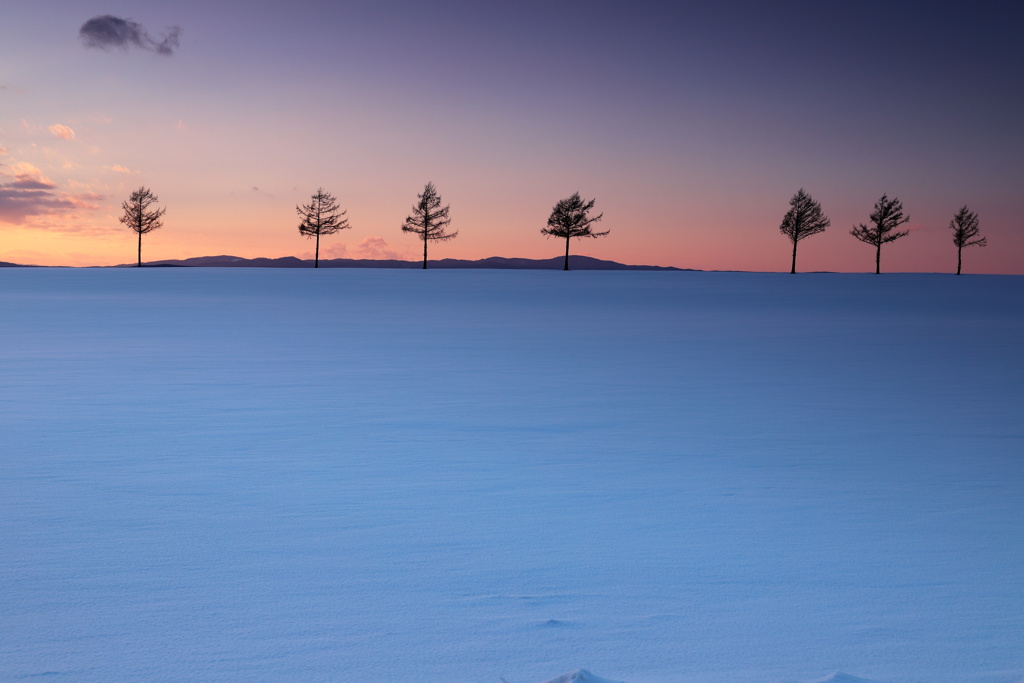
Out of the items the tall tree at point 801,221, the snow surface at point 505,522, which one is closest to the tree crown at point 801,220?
the tall tree at point 801,221

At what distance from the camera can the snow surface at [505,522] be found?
9.44 feet

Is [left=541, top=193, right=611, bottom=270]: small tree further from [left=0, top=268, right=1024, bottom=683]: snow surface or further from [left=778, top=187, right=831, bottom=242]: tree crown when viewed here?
[left=0, top=268, right=1024, bottom=683]: snow surface

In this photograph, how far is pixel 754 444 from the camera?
6348mm

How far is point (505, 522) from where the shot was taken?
168 inches

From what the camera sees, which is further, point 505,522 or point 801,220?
point 801,220

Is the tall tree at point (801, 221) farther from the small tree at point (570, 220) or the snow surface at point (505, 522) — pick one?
the snow surface at point (505, 522)

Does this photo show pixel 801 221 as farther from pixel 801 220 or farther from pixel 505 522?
pixel 505 522

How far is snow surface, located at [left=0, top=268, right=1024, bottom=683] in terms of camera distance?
2.88 meters

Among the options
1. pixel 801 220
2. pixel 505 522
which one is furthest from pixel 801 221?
pixel 505 522

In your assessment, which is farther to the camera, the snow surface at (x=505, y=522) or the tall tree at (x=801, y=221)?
the tall tree at (x=801, y=221)

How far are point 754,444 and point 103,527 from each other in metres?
4.82

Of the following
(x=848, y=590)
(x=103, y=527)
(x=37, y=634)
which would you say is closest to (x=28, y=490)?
(x=103, y=527)

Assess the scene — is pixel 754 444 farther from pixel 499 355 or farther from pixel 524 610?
pixel 499 355

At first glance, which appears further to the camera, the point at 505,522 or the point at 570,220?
the point at 570,220
